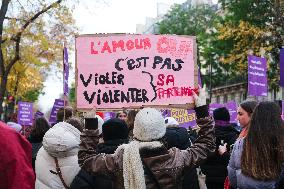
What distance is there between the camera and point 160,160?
414 cm

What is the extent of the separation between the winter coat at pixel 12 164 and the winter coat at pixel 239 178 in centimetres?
202

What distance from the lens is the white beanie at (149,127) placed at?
13.6ft

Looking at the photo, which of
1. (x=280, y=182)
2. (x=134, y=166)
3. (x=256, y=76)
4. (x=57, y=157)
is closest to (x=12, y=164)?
(x=134, y=166)

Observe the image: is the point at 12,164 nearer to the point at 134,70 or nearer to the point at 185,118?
the point at 134,70

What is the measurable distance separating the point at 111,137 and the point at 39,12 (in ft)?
53.6

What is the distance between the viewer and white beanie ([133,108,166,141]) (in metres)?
4.16

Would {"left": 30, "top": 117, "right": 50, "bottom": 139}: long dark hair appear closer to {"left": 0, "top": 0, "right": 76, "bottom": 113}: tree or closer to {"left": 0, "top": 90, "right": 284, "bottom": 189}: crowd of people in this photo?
{"left": 0, "top": 90, "right": 284, "bottom": 189}: crowd of people

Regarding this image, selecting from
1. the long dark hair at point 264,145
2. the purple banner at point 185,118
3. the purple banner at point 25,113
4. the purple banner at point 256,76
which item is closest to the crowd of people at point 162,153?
the long dark hair at point 264,145

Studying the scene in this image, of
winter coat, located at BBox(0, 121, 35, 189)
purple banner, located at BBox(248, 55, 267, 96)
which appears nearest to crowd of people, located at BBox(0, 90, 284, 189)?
winter coat, located at BBox(0, 121, 35, 189)

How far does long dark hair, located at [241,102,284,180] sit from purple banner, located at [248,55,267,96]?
8049 millimetres

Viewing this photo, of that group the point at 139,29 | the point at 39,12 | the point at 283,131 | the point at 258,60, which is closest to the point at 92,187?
the point at 283,131

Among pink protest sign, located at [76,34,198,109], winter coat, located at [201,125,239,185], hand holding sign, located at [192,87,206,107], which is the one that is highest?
pink protest sign, located at [76,34,198,109]

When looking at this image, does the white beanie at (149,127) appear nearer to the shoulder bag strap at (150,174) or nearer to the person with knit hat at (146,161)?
the person with knit hat at (146,161)

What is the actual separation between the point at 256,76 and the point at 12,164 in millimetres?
10335
